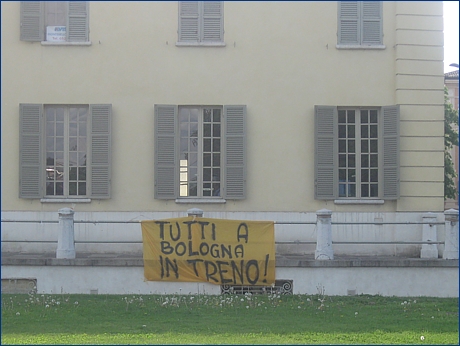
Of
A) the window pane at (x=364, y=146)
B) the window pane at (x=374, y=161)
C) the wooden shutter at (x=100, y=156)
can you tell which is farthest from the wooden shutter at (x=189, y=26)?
the window pane at (x=374, y=161)

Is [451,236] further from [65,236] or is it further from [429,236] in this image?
[65,236]

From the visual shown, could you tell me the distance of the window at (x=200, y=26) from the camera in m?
15.2

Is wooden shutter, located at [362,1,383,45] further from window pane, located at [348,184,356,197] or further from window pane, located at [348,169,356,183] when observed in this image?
window pane, located at [348,184,356,197]

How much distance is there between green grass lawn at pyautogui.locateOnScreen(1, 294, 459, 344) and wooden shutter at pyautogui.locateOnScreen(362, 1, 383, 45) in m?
5.92

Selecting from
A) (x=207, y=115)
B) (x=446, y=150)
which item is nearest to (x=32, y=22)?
(x=207, y=115)

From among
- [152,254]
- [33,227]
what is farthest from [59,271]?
[33,227]

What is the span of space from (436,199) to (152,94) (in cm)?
653

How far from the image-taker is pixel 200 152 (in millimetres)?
15234

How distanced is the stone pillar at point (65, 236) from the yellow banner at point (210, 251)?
1.38 metres

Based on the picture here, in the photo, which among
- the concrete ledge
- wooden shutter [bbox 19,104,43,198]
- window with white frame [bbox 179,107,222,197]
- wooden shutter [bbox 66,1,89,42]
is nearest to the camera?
the concrete ledge

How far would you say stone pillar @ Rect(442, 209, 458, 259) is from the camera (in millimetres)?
13023

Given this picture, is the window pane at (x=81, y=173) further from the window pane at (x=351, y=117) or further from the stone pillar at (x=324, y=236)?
the window pane at (x=351, y=117)

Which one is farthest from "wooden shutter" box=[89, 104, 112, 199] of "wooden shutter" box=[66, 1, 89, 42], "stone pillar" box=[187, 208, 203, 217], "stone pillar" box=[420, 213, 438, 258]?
"stone pillar" box=[420, 213, 438, 258]

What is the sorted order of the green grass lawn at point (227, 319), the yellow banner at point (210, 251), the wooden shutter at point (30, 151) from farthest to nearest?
1. the wooden shutter at point (30, 151)
2. the yellow banner at point (210, 251)
3. the green grass lawn at point (227, 319)
